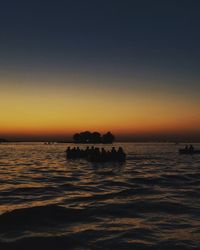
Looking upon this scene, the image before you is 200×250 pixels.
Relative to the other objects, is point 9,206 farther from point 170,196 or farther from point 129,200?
point 170,196

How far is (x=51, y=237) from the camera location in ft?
40.8

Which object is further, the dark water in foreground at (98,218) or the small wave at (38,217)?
the small wave at (38,217)

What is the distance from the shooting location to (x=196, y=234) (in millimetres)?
12742

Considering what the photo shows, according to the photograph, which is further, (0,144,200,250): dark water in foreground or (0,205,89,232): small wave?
(0,205,89,232): small wave

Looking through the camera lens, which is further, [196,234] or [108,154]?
[108,154]

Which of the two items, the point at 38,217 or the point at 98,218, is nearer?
the point at 98,218

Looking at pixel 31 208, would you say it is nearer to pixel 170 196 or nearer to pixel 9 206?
pixel 9 206

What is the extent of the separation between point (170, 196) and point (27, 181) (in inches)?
518

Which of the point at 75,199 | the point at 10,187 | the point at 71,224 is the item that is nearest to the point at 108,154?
the point at 10,187

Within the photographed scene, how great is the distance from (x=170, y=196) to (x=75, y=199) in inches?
239

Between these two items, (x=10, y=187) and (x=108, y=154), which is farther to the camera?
(x=108, y=154)

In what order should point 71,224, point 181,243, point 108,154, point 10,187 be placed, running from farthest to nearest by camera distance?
point 108,154, point 10,187, point 71,224, point 181,243

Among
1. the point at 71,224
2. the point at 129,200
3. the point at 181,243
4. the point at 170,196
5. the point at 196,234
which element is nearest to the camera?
the point at 181,243

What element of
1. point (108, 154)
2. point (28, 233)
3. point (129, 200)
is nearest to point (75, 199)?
point (129, 200)
